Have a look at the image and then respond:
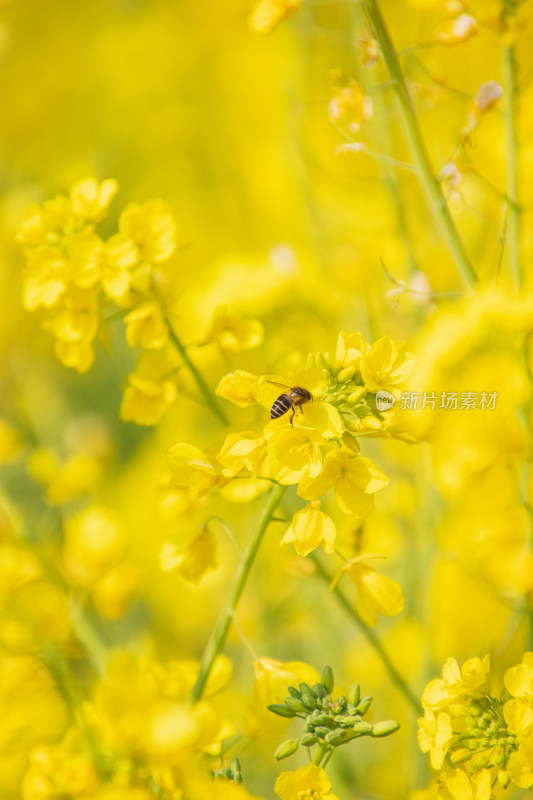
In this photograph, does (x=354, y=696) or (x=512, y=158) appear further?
(x=512, y=158)

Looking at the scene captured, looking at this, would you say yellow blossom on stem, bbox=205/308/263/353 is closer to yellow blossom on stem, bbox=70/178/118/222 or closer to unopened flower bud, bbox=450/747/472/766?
yellow blossom on stem, bbox=70/178/118/222

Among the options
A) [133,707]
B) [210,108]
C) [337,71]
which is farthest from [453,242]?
[210,108]

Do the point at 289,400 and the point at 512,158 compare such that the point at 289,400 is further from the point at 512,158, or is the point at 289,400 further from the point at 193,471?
the point at 512,158

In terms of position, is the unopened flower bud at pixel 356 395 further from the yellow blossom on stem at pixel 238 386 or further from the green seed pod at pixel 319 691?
the green seed pod at pixel 319 691

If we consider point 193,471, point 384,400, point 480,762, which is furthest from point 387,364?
point 480,762

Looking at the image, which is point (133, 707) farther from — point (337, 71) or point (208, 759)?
point (337, 71)

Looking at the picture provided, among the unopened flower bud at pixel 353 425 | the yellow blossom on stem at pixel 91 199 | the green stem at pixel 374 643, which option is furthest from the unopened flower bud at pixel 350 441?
the yellow blossom on stem at pixel 91 199

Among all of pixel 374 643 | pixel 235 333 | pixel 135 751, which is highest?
pixel 235 333
